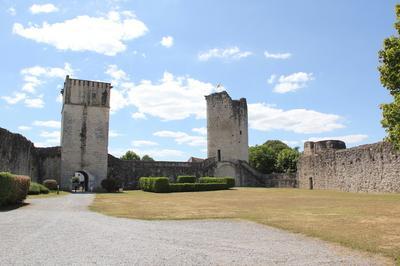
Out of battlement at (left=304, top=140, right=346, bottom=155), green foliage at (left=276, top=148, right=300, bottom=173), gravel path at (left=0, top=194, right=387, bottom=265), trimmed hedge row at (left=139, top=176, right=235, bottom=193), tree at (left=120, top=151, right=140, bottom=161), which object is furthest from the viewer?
tree at (left=120, top=151, right=140, bottom=161)

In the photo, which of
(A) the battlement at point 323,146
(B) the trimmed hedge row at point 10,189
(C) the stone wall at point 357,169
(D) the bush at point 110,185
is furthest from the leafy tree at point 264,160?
(B) the trimmed hedge row at point 10,189

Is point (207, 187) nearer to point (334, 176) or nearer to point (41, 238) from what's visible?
point (334, 176)

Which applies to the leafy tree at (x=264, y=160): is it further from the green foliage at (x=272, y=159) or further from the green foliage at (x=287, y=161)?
the green foliage at (x=287, y=161)

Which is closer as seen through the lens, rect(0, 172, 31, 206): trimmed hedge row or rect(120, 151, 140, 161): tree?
rect(0, 172, 31, 206): trimmed hedge row

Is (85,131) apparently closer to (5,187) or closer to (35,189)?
(35,189)

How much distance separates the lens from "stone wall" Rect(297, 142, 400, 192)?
25.3 metres

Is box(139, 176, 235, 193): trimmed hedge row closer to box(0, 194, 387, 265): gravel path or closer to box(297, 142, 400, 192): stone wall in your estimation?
box(297, 142, 400, 192): stone wall

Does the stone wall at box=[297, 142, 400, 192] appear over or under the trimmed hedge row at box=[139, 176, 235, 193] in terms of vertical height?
over

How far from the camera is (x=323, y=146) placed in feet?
132

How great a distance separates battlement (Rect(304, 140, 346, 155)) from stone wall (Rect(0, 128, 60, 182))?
27038 millimetres

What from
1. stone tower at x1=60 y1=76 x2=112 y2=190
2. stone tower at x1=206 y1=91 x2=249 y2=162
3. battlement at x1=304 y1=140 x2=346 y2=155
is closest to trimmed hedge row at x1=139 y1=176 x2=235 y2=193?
stone tower at x1=60 y1=76 x2=112 y2=190

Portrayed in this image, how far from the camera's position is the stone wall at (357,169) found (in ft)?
83.1

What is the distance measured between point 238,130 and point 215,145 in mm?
3693

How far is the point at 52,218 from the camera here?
1177cm
